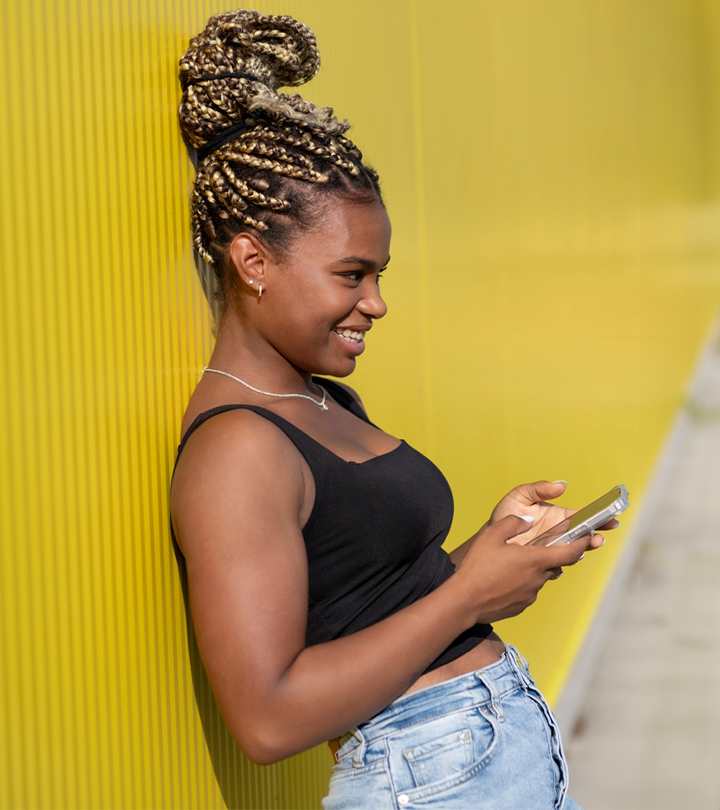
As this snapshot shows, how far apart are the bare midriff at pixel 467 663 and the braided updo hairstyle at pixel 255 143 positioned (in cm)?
72

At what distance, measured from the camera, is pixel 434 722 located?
4.13ft

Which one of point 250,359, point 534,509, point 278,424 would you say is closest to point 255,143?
point 250,359

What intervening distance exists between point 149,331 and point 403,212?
1.19m

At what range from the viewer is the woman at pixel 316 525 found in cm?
108

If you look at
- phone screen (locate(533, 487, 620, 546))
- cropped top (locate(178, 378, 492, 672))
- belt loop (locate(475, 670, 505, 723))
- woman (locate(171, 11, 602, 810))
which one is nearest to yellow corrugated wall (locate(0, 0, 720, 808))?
woman (locate(171, 11, 602, 810))

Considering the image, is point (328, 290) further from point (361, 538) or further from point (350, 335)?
point (361, 538)

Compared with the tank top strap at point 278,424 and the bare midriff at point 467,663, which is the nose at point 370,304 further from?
the bare midriff at point 467,663

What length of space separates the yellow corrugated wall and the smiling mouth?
0.93 ft

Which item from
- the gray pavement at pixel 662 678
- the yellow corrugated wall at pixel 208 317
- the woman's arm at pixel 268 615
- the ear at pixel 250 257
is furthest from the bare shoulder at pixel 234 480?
the gray pavement at pixel 662 678

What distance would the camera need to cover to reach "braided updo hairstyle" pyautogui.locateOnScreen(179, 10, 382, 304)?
4.37 feet

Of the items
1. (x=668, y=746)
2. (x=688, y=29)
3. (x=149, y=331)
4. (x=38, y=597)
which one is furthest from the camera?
(x=688, y=29)

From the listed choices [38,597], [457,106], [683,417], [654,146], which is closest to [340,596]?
[38,597]

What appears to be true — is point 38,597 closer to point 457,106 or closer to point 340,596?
point 340,596

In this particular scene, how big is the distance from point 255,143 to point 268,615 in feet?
2.46
